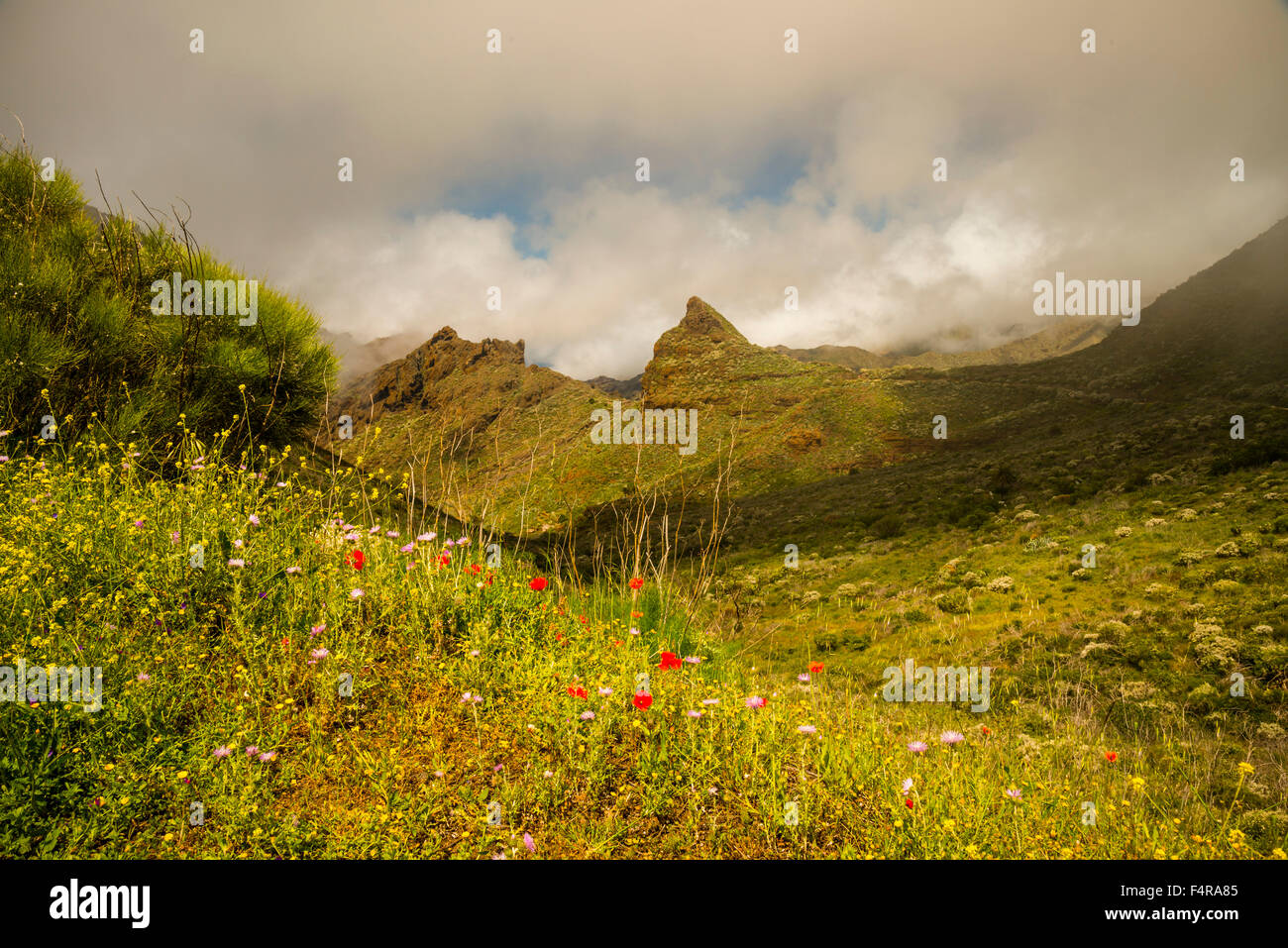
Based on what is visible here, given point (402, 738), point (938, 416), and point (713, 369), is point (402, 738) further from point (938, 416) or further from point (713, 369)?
point (713, 369)

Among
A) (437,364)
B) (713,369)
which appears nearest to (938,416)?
(713,369)

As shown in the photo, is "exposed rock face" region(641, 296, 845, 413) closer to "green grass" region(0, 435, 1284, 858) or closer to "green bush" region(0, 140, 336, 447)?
"green bush" region(0, 140, 336, 447)

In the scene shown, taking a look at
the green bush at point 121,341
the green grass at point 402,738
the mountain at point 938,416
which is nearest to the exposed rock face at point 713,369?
the mountain at point 938,416

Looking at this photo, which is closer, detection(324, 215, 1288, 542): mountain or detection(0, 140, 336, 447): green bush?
detection(0, 140, 336, 447): green bush

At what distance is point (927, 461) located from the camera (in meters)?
46.7

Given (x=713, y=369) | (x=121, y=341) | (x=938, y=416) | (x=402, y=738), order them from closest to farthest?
1. (x=402, y=738)
2. (x=121, y=341)
3. (x=938, y=416)
4. (x=713, y=369)

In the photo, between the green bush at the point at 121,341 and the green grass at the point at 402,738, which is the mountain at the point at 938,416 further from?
the green bush at the point at 121,341

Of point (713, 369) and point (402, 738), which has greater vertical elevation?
point (713, 369)

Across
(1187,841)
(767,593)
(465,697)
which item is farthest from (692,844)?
(767,593)

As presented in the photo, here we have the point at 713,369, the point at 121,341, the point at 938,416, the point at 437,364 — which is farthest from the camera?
the point at 437,364

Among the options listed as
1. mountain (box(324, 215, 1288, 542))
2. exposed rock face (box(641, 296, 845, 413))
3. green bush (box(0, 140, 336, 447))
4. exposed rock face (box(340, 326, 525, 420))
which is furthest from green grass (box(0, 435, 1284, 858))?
exposed rock face (box(340, 326, 525, 420))

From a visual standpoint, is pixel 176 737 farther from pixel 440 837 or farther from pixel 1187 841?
pixel 1187 841

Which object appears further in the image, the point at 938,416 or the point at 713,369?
the point at 713,369

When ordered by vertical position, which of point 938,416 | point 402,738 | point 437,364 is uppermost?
point 437,364
